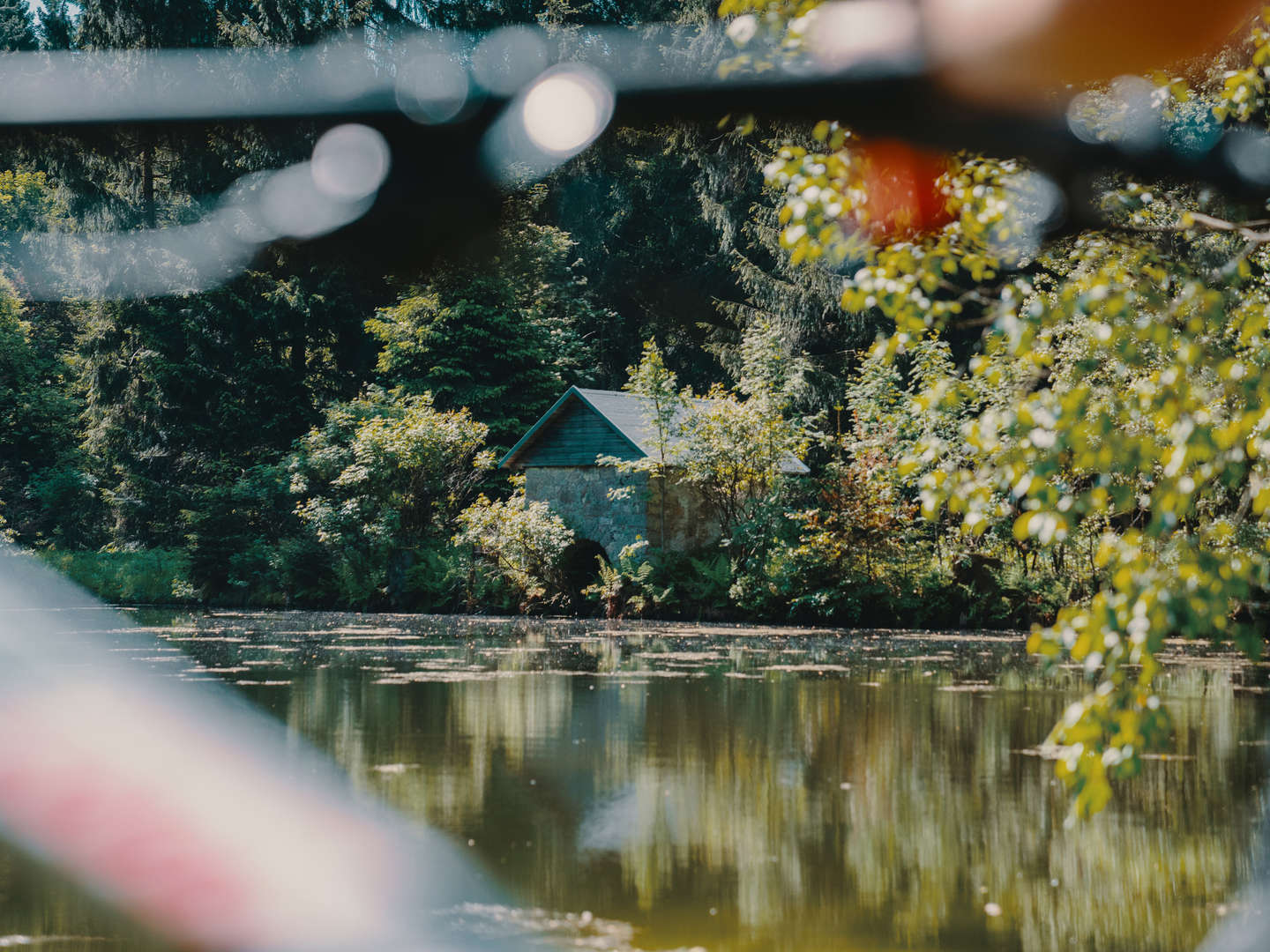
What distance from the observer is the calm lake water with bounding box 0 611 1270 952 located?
18.0 ft

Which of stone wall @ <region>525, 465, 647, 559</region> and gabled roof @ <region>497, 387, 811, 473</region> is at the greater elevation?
gabled roof @ <region>497, 387, 811, 473</region>

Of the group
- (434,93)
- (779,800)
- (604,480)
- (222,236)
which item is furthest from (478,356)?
(434,93)

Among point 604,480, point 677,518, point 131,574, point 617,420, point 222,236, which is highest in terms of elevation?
point 222,236

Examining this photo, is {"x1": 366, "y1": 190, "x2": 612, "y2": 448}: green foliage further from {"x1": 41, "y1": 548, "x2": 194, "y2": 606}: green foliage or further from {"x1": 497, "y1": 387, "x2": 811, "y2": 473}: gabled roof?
{"x1": 41, "y1": 548, "x2": 194, "y2": 606}: green foliage

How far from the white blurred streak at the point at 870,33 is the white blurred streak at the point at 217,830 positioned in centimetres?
355

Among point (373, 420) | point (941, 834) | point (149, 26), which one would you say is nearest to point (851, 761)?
point (941, 834)

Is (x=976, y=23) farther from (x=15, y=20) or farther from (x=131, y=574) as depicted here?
(x=15, y=20)

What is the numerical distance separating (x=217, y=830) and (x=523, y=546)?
1945 centimetres

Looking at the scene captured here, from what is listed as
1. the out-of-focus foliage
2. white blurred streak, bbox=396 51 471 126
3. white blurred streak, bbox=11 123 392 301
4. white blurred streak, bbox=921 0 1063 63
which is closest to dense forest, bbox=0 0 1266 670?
the out-of-focus foliage

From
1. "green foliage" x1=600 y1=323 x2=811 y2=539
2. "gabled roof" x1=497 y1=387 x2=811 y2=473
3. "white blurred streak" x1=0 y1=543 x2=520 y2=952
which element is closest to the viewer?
"white blurred streak" x1=0 y1=543 x2=520 y2=952

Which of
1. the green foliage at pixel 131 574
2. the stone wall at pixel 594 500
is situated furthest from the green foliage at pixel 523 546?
the green foliage at pixel 131 574

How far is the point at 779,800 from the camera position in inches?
315

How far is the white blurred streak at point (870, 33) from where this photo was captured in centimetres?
473

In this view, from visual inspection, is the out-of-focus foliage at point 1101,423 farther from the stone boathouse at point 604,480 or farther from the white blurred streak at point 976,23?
the stone boathouse at point 604,480
